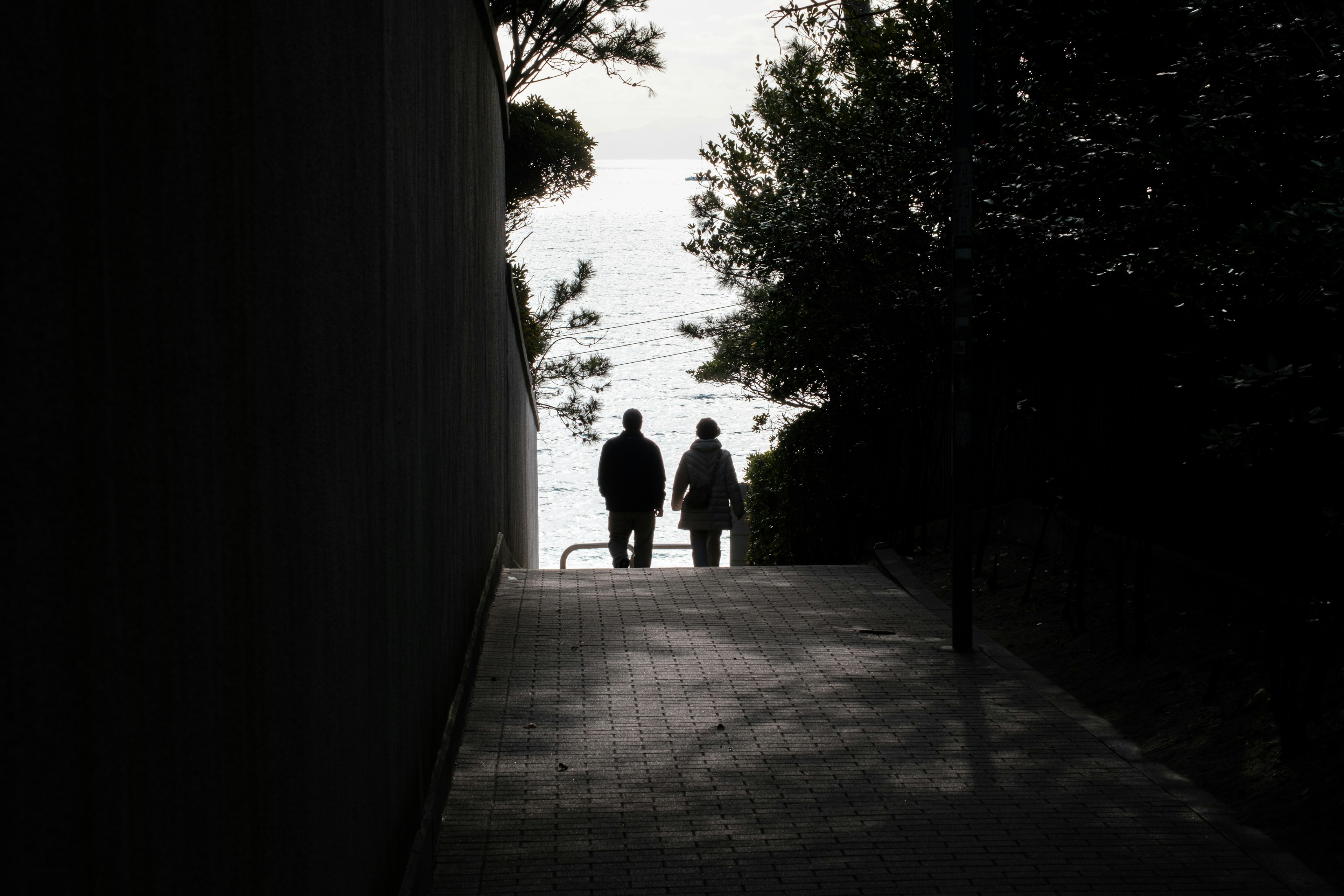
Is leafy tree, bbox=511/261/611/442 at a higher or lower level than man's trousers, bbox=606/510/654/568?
higher

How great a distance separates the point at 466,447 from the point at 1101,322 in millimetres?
4456

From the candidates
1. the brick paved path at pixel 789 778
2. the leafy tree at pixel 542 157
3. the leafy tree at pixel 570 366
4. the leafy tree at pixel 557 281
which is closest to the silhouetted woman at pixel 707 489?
the leafy tree at pixel 557 281

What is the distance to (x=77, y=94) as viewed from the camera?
4.05 ft

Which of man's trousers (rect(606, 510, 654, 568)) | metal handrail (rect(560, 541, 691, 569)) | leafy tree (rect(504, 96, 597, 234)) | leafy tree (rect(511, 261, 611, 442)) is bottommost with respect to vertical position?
metal handrail (rect(560, 541, 691, 569))

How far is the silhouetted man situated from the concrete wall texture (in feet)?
27.2

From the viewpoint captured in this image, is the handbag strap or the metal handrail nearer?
the handbag strap

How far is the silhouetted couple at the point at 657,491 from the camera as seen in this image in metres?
12.0

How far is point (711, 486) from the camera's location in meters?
13.1

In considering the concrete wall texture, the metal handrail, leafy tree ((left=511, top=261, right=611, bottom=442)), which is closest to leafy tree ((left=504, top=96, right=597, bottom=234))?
leafy tree ((left=511, top=261, right=611, bottom=442))

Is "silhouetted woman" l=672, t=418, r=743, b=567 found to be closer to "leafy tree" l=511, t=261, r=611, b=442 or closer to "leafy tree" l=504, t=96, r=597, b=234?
"leafy tree" l=504, t=96, r=597, b=234

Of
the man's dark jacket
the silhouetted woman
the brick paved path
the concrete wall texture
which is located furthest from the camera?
the silhouetted woman

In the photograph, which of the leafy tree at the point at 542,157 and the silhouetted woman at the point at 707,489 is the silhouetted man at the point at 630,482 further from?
the leafy tree at the point at 542,157

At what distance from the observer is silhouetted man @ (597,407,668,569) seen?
1194cm

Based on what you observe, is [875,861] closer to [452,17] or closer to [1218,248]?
[1218,248]
